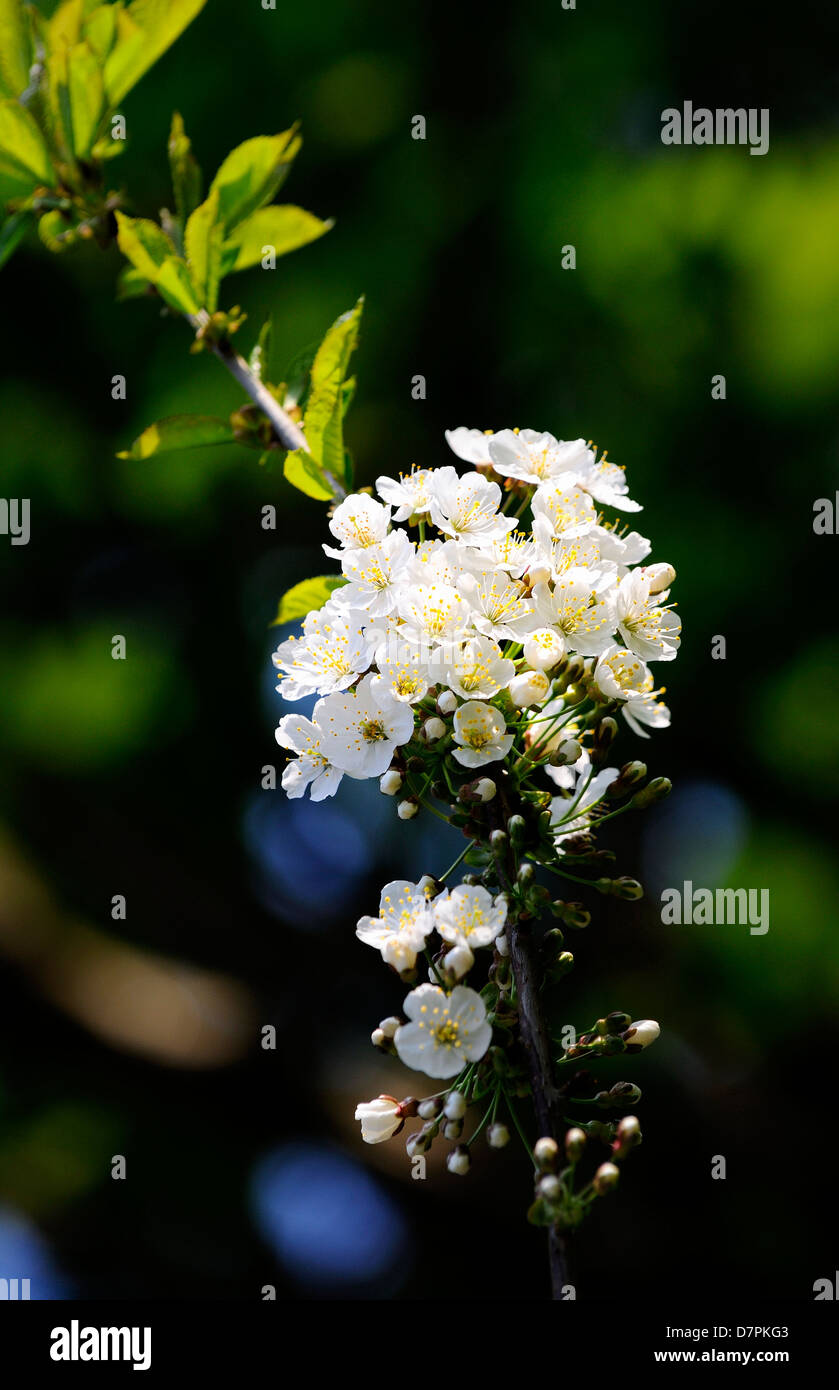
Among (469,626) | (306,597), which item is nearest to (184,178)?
(306,597)

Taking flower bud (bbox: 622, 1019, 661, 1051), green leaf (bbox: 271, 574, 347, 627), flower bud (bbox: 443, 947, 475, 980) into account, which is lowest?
flower bud (bbox: 622, 1019, 661, 1051)

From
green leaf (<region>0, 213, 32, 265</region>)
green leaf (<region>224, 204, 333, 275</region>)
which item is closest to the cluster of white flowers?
green leaf (<region>224, 204, 333, 275</region>)

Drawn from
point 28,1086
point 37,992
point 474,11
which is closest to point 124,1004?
point 37,992

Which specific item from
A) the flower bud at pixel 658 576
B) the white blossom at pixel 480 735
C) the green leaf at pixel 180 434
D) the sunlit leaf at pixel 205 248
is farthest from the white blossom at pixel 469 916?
the sunlit leaf at pixel 205 248

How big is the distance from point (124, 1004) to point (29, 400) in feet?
6.42

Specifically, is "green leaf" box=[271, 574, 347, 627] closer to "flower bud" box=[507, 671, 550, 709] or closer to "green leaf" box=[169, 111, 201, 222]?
"flower bud" box=[507, 671, 550, 709]

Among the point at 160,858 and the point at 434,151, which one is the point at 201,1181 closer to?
the point at 160,858

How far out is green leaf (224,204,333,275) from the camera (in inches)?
48.1

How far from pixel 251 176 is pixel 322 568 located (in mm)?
2276

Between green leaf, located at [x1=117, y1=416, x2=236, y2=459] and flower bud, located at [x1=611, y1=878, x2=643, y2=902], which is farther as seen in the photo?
green leaf, located at [x1=117, y1=416, x2=236, y2=459]

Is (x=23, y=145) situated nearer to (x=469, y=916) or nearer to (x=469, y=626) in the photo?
(x=469, y=626)

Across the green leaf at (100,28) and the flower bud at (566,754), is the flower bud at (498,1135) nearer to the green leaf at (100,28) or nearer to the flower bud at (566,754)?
the flower bud at (566,754)

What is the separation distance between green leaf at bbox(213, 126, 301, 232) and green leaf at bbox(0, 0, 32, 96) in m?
0.24

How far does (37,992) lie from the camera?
3299 mm
